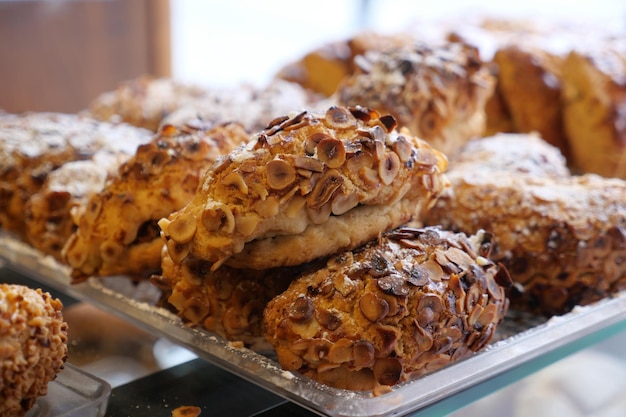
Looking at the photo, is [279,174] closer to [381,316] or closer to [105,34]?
[381,316]

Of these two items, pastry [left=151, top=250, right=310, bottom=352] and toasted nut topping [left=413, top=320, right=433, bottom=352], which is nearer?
toasted nut topping [left=413, top=320, right=433, bottom=352]

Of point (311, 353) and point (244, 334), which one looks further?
point (244, 334)

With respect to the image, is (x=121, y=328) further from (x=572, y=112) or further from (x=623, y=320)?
(x=572, y=112)

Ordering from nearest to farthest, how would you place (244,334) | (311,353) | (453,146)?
(311,353) < (244,334) < (453,146)

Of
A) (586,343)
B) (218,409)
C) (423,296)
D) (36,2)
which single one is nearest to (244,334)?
(218,409)

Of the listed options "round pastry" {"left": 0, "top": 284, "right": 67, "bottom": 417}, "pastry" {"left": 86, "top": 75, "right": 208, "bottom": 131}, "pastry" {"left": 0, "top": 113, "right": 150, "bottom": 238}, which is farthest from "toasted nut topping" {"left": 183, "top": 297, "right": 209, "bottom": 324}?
"pastry" {"left": 86, "top": 75, "right": 208, "bottom": 131}

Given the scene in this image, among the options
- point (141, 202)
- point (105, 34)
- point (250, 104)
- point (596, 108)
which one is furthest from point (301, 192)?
point (105, 34)

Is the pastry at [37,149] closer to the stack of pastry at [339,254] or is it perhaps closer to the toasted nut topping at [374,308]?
the stack of pastry at [339,254]

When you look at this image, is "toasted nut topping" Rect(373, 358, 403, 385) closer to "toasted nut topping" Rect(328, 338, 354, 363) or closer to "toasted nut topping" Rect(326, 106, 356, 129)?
"toasted nut topping" Rect(328, 338, 354, 363)
